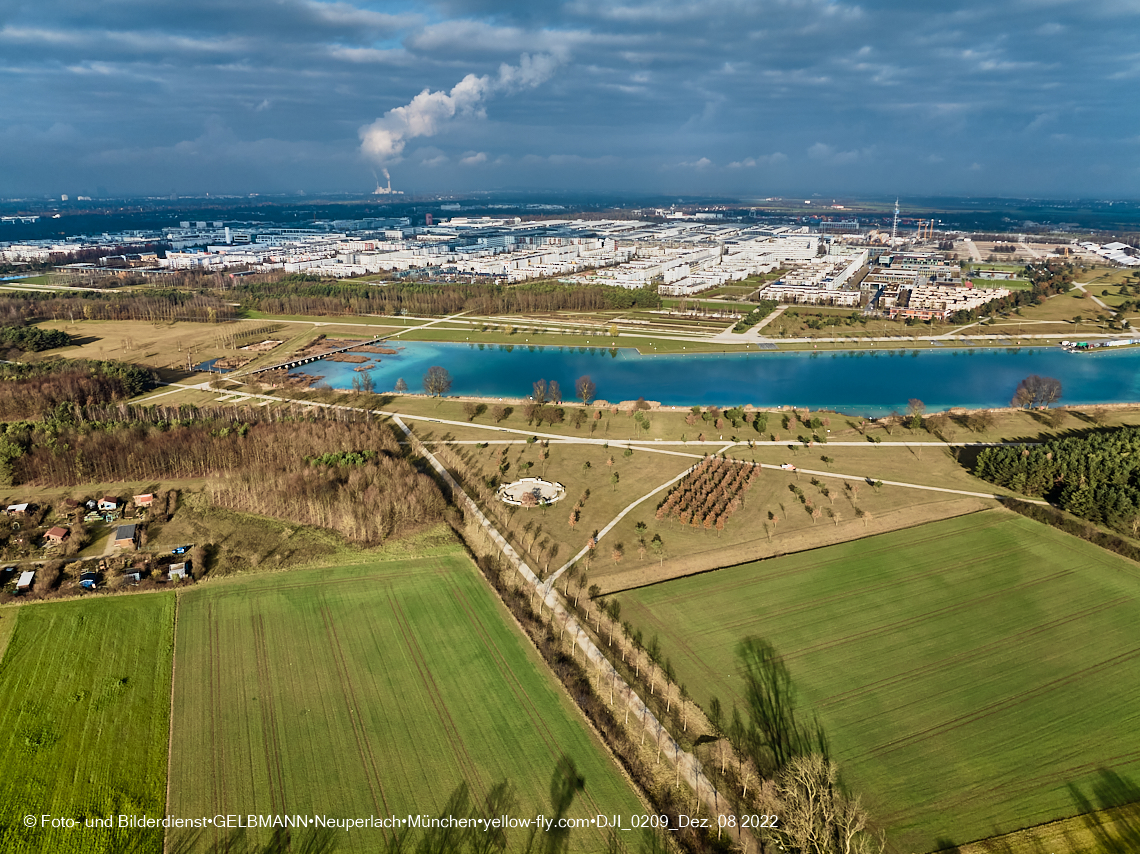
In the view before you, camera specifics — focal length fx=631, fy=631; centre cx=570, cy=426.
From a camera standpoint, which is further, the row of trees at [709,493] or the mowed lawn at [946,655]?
the row of trees at [709,493]

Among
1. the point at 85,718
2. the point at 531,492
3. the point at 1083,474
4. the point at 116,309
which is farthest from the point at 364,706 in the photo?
the point at 116,309

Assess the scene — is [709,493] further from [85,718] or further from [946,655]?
[85,718]

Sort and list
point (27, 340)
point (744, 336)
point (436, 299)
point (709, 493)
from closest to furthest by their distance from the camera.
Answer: point (709, 493), point (27, 340), point (744, 336), point (436, 299)

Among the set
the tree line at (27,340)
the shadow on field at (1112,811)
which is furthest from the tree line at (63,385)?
the shadow on field at (1112,811)

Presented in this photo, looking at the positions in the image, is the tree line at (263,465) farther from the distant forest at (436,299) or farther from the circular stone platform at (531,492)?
the distant forest at (436,299)

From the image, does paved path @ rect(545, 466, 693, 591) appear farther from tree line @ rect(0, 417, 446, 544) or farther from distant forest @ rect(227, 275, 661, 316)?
distant forest @ rect(227, 275, 661, 316)

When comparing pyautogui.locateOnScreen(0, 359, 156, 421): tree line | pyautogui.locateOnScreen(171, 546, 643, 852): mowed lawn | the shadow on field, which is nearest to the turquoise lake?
pyautogui.locateOnScreen(0, 359, 156, 421): tree line
